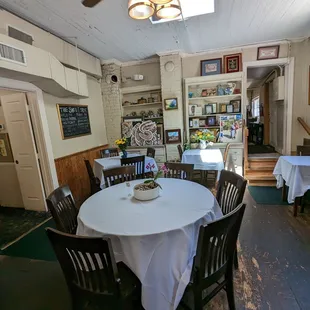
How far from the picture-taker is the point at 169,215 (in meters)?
1.44

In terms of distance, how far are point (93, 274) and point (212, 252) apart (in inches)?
28.4

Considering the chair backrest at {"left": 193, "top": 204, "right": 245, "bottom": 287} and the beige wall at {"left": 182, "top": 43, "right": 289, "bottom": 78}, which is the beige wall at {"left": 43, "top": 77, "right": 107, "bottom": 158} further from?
the chair backrest at {"left": 193, "top": 204, "right": 245, "bottom": 287}

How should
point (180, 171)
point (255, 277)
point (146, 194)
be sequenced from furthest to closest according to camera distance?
point (180, 171), point (255, 277), point (146, 194)

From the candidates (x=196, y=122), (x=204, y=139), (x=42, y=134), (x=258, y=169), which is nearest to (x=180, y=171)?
(x=204, y=139)

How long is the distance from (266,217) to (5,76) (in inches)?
156

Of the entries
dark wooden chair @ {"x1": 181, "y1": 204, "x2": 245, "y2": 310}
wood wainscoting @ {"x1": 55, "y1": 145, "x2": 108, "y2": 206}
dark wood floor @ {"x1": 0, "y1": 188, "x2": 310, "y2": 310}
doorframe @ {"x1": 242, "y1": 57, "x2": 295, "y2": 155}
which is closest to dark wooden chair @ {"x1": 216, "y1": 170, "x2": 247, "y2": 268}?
dark wood floor @ {"x1": 0, "y1": 188, "x2": 310, "y2": 310}

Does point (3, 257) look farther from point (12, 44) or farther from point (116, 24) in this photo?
point (116, 24)

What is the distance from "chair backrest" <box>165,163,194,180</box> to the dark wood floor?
3.24 feet

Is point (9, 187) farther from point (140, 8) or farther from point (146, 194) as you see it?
point (140, 8)

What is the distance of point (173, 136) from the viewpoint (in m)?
4.70

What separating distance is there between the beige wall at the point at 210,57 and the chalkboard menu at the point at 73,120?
245 cm

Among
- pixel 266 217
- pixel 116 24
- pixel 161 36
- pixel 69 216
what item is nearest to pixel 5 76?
pixel 116 24

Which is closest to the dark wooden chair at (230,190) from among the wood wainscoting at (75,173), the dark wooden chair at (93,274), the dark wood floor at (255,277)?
the dark wood floor at (255,277)

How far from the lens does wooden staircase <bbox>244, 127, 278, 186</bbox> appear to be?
13.5 ft
